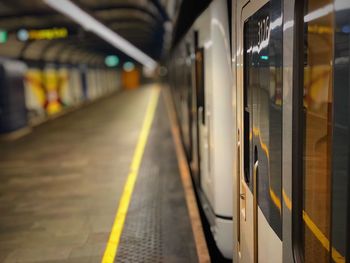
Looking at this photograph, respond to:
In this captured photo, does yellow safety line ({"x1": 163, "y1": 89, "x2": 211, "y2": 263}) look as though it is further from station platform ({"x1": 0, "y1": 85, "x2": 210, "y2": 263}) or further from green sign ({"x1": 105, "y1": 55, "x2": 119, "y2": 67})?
green sign ({"x1": 105, "y1": 55, "x2": 119, "y2": 67})

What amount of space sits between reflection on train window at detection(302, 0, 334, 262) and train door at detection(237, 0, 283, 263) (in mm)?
265

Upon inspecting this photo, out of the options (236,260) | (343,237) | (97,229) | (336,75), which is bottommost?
(97,229)

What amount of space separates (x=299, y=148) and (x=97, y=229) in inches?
149

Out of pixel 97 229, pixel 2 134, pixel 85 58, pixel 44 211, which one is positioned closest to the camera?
pixel 97 229

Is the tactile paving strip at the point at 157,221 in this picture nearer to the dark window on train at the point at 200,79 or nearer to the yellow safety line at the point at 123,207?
the yellow safety line at the point at 123,207

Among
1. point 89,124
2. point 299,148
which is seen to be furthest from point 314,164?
point 89,124

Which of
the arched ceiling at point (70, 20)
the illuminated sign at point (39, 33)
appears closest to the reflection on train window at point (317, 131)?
the arched ceiling at point (70, 20)

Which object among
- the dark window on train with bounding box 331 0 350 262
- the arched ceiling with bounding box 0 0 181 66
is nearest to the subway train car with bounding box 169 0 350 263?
the dark window on train with bounding box 331 0 350 262

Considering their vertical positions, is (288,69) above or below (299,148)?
above

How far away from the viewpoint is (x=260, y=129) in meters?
2.19

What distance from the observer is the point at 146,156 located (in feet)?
30.4

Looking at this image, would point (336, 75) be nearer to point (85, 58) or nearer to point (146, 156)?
point (146, 156)

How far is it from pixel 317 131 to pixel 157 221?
394 centimetres

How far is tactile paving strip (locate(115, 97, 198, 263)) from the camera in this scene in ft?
13.8
